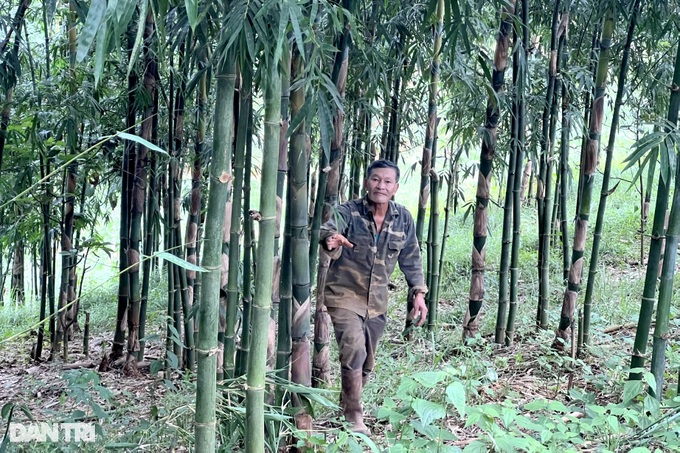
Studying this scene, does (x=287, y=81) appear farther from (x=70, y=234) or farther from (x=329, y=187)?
(x=70, y=234)

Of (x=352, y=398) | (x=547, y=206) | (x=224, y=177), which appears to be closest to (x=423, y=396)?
(x=352, y=398)

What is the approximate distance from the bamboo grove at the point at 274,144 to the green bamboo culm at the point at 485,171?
0.04 feet

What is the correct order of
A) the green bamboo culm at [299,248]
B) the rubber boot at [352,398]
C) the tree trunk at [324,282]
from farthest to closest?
the tree trunk at [324,282]
the rubber boot at [352,398]
the green bamboo culm at [299,248]

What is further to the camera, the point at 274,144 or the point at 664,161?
the point at 664,161

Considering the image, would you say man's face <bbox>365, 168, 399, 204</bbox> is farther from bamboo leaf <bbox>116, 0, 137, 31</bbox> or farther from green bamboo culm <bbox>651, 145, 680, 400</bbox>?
bamboo leaf <bbox>116, 0, 137, 31</bbox>

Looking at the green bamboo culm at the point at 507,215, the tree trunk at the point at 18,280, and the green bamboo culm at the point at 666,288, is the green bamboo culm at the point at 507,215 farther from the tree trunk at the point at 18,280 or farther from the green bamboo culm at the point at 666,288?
the tree trunk at the point at 18,280

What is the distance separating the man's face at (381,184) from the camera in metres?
2.99

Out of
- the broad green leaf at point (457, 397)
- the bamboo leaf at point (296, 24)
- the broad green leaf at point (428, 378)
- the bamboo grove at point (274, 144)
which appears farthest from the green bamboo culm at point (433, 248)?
the bamboo leaf at point (296, 24)

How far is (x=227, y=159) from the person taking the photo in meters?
1.48

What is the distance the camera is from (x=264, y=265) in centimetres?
165

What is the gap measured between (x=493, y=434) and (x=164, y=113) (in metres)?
3.37

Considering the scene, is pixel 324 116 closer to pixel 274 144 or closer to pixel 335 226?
pixel 274 144

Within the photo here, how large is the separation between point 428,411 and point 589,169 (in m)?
2.07

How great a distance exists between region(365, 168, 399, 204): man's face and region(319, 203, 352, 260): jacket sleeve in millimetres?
151
